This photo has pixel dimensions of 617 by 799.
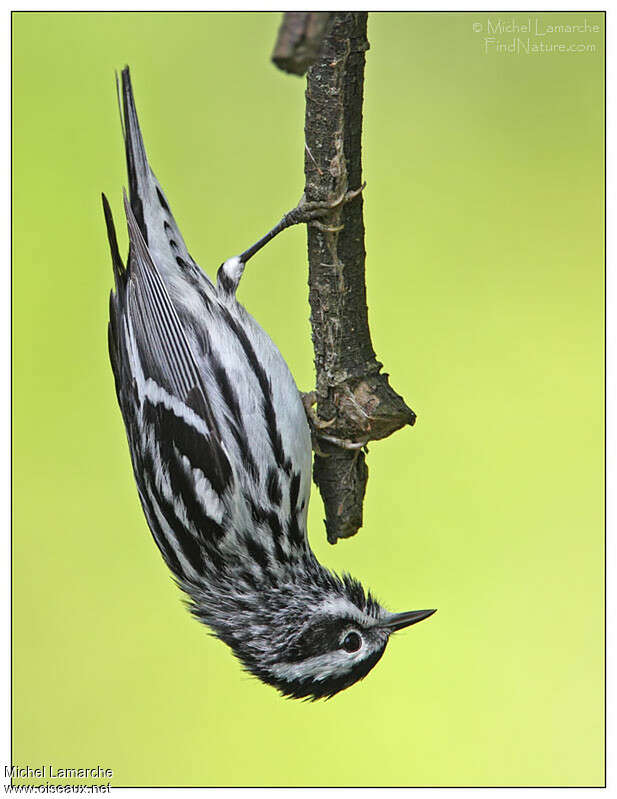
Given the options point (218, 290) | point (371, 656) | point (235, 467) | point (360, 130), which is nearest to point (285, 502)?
point (235, 467)

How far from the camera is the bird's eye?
119 inches

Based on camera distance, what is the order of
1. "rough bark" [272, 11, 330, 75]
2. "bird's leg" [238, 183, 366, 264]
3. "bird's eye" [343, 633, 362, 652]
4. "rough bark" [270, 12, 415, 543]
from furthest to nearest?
"bird's eye" [343, 633, 362, 652] < "bird's leg" [238, 183, 366, 264] < "rough bark" [270, 12, 415, 543] < "rough bark" [272, 11, 330, 75]

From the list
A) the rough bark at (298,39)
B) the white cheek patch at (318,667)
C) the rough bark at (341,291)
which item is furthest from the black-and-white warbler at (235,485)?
the rough bark at (298,39)

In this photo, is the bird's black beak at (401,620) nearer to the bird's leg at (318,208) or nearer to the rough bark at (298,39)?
the bird's leg at (318,208)

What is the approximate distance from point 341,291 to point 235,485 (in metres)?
0.75

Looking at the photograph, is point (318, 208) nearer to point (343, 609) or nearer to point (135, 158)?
point (135, 158)

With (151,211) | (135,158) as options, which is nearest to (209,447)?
(151,211)

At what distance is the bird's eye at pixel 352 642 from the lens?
9.89 feet

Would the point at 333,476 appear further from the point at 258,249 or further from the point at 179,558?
the point at 258,249

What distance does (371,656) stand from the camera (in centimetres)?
303

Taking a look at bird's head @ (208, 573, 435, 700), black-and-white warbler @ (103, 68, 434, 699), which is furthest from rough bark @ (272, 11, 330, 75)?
bird's head @ (208, 573, 435, 700)

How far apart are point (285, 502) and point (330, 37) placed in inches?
60.0

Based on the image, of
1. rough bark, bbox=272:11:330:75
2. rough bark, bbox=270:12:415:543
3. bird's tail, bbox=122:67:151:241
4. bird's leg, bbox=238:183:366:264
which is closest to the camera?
rough bark, bbox=272:11:330:75

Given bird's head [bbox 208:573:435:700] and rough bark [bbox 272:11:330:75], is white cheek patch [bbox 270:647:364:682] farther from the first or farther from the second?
rough bark [bbox 272:11:330:75]
